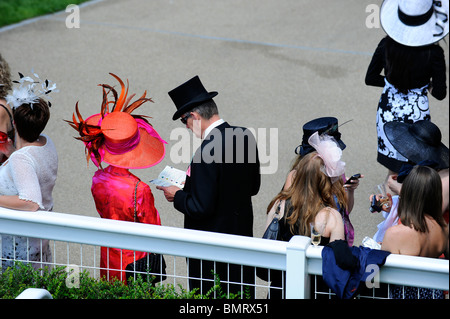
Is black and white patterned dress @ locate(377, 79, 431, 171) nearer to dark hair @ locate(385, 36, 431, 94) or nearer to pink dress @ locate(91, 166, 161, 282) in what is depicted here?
dark hair @ locate(385, 36, 431, 94)

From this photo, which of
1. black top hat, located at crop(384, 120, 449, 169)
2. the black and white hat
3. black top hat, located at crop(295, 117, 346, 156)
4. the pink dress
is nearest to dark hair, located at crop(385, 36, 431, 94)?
the black and white hat

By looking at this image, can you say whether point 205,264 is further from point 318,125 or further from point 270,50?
point 270,50

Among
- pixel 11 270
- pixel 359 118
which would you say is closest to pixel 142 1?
pixel 359 118

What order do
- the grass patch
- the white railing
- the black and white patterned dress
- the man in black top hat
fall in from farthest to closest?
the grass patch → the black and white patterned dress → the man in black top hat → the white railing

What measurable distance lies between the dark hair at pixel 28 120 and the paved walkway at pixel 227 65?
7.59 ft

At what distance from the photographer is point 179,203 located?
459cm

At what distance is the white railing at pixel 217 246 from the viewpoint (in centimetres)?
339

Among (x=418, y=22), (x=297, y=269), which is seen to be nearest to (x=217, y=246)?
(x=297, y=269)

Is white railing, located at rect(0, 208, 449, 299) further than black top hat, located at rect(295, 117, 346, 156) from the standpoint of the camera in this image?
No

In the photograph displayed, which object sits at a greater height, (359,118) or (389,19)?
(389,19)

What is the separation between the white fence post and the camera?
3.50 metres

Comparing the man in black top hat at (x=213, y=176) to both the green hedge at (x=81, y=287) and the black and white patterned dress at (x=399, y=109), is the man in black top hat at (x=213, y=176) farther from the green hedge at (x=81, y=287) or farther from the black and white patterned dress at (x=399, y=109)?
the black and white patterned dress at (x=399, y=109)

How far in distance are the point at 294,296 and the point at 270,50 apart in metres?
7.33

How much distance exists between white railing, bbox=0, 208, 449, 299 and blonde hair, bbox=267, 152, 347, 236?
24.9 inches
